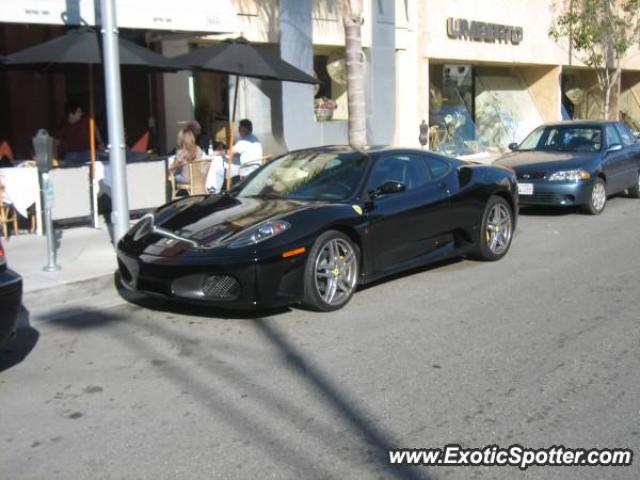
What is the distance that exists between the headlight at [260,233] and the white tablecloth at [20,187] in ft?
16.4

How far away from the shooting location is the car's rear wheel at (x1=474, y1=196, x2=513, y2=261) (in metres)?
8.66

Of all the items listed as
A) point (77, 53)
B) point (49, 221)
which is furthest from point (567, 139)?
point (49, 221)

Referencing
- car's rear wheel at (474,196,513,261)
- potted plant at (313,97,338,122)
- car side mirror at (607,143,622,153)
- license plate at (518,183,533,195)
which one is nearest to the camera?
car's rear wheel at (474,196,513,261)

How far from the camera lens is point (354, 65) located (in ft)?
42.2

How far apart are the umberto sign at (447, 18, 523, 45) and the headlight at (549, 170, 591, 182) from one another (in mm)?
9873

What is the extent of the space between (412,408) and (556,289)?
11.4 feet

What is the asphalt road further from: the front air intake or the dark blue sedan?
the dark blue sedan

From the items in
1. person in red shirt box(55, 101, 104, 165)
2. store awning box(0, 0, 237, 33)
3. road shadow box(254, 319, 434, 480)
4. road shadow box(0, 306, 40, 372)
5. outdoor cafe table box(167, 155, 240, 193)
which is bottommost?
road shadow box(254, 319, 434, 480)

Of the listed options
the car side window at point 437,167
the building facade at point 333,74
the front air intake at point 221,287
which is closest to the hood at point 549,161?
the car side window at point 437,167

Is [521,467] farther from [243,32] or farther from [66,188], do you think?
[243,32]

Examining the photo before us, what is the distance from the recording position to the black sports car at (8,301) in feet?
16.0

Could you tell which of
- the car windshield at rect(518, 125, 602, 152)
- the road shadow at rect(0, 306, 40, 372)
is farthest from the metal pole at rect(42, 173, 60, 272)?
the car windshield at rect(518, 125, 602, 152)

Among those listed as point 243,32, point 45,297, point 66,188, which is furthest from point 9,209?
point 243,32

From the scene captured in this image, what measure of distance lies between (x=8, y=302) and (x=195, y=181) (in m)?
6.94
